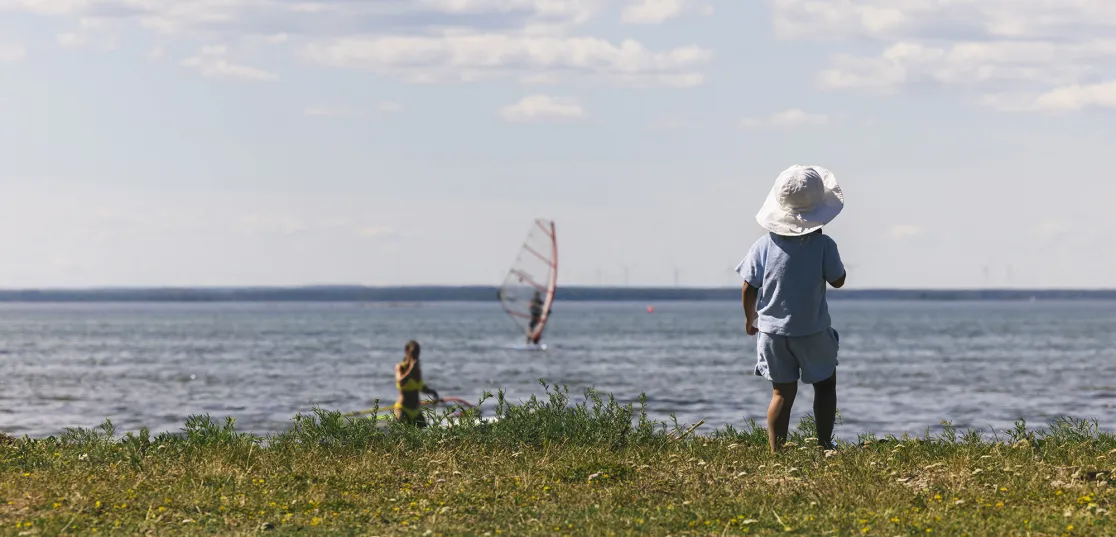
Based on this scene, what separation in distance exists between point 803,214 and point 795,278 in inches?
18.1

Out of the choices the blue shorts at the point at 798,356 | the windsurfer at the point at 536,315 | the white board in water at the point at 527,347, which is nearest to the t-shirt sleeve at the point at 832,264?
the blue shorts at the point at 798,356

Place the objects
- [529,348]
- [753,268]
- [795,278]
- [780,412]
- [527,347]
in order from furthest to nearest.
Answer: [527,347] → [529,348] → [780,412] → [753,268] → [795,278]

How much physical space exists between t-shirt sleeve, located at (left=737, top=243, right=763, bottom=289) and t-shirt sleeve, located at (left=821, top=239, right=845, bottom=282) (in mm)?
445

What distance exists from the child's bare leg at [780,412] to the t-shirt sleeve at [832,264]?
864 millimetres

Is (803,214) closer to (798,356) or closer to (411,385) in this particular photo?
(798,356)

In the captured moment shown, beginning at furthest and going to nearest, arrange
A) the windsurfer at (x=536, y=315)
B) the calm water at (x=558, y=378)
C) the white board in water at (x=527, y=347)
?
the white board in water at (x=527, y=347) → the windsurfer at (x=536, y=315) → the calm water at (x=558, y=378)

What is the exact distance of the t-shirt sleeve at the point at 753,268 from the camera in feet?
29.8

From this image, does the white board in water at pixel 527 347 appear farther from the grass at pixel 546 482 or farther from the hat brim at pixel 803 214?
the hat brim at pixel 803 214

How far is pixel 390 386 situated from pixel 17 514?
43856 millimetres

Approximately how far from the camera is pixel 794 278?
8.95 metres

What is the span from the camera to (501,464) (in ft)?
30.4

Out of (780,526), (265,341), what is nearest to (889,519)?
(780,526)

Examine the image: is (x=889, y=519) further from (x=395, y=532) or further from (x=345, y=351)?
(x=345, y=351)

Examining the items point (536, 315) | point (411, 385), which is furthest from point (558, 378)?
point (411, 385)
